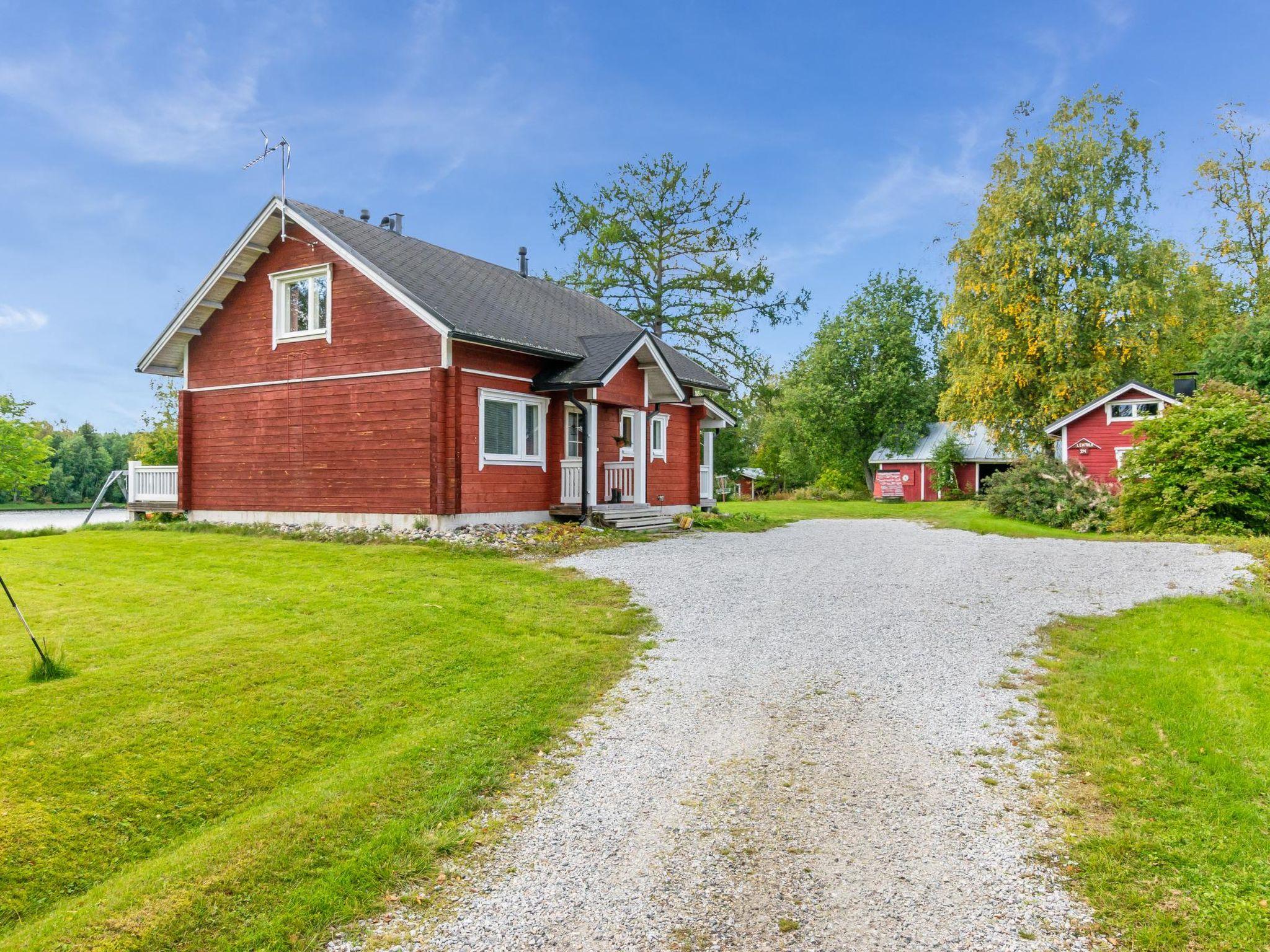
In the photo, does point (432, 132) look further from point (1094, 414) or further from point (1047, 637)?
point (1094, 414)

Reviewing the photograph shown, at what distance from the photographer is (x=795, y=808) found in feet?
13.5

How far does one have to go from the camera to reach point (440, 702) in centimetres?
586

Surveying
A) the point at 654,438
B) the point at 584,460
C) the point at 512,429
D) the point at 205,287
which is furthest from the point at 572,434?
the point at 205,287

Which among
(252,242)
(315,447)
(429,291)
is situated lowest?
(315,447)

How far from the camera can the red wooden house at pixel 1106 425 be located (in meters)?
26.4

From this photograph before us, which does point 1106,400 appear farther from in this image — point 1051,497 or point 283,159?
point 283,159

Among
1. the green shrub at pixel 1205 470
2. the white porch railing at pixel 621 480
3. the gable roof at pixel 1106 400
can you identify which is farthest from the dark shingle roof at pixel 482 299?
the gable roof at pixel 1106 400

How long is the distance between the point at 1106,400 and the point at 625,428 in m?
18.9

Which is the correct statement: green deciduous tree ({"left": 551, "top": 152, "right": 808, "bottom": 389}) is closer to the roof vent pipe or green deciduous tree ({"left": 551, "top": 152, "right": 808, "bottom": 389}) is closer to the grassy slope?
the roof vent pipe

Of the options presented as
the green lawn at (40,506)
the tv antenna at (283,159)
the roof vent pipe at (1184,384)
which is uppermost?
the tv antenna at (283,159)

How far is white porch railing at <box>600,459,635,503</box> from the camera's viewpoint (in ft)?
59.3

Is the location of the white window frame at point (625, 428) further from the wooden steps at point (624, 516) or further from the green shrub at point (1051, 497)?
the green shrub at point (1051, 497)

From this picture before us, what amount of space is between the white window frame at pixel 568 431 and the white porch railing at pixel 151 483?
10225 mm

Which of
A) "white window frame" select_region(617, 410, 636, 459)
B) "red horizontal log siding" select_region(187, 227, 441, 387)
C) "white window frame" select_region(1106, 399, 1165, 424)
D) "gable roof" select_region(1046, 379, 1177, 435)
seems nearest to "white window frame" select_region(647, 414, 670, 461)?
"white window frame" select_region(617, 410, 636, 459)
